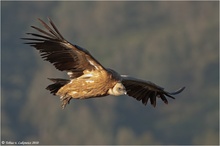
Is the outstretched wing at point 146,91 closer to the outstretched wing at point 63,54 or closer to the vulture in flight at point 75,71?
the vulture in flight at point 75,71

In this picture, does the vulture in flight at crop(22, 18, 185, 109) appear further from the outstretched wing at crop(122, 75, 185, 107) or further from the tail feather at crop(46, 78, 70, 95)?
the outstretched wing at crop(122, 75, 185, 107)

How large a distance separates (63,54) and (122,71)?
128m

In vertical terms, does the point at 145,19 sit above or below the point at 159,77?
above

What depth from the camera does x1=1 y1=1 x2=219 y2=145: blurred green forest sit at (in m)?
132

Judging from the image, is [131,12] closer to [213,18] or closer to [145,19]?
[145,19]

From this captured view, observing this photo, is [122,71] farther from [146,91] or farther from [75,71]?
[75,71]

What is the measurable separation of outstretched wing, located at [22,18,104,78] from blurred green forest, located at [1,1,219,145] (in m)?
93.4

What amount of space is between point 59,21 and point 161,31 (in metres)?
23.0

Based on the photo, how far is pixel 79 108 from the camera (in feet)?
460

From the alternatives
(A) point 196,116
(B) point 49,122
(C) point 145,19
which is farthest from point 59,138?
(C) point 145,19

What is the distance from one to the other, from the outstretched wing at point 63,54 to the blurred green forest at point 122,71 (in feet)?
307

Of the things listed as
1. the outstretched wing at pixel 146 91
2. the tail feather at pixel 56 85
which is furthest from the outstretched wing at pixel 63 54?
the outstretched wing at pixel 146 91

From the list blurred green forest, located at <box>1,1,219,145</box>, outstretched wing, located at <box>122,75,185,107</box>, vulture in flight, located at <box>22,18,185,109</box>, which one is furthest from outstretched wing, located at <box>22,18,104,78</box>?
blurred green forest, located at <box>1,1,219,145</box>

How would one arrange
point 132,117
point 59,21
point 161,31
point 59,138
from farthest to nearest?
point 59,21, point 161,31, point 132,117, point 59,138
